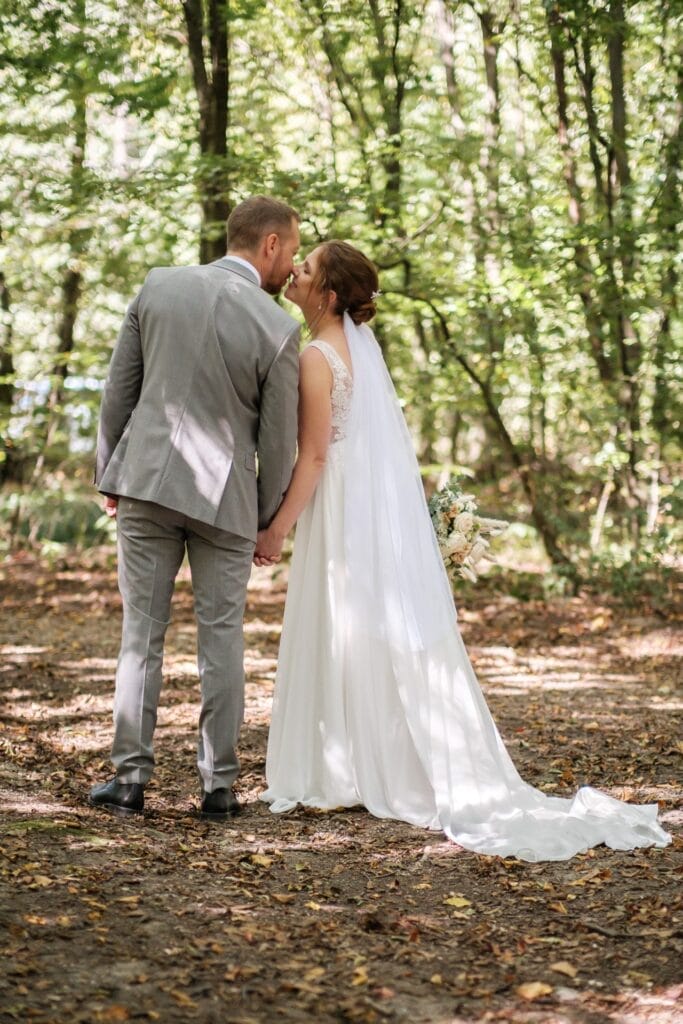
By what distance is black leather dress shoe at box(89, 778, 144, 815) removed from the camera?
157 inches

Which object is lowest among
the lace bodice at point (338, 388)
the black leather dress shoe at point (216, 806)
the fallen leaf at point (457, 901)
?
the fallen leaf at point (457, 901)

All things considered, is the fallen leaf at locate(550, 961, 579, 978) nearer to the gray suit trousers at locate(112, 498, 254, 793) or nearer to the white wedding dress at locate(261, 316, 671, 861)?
the white wedding dress at locate(261, 316, 671, 861)

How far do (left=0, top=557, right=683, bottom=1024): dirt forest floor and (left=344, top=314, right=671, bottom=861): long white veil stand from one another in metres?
0.26

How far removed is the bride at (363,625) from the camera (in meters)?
4.23

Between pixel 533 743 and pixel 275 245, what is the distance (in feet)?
9.31

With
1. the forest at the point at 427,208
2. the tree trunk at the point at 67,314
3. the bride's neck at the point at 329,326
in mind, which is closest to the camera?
the bride's neck at the point at 329,326

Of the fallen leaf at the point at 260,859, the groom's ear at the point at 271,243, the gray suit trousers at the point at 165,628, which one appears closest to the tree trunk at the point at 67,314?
the groom's ear at the point at 271,243

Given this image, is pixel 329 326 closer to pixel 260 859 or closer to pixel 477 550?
pixel 477 550

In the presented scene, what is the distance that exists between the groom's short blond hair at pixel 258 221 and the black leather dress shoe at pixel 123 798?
2080 millimetres

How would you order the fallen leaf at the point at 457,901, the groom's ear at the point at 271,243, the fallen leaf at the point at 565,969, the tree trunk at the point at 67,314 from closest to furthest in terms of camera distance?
the fallen leaf at the point at 565,969
the fallen leaf at the point at 457,901
the groom's ear at the point at 271,243
the tree trunk at the point at 67,314

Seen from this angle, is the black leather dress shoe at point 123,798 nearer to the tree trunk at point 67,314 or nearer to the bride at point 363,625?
the bride at point 363,625

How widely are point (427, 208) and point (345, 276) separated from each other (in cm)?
629

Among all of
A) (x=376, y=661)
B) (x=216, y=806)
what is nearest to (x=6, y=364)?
(x=376, y=661)

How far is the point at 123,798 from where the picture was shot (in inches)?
157
